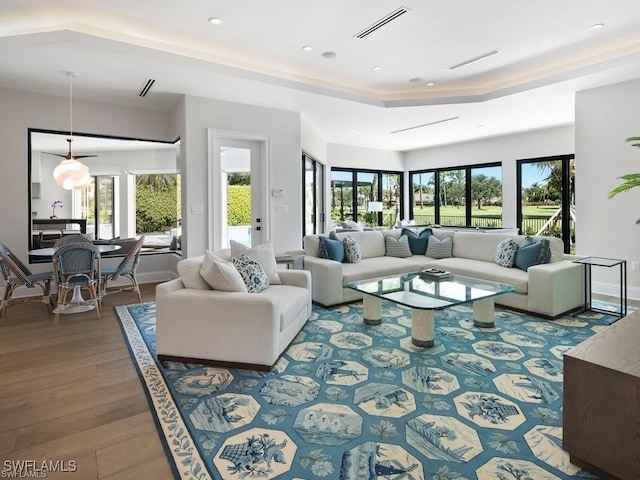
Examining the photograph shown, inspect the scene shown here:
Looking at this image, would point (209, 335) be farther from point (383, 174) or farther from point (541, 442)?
point (383, 174)

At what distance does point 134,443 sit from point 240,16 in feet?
11.5

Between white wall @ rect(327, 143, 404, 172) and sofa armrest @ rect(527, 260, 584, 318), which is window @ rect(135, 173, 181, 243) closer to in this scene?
white wall @ rect(327, 143, 404, 172)

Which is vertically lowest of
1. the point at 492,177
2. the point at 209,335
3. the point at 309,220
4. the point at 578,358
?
the point at 209,335

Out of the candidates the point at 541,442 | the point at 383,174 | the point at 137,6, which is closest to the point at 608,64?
the point at 541,442

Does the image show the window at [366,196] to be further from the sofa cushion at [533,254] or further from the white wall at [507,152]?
the sofa cushion at [533,254]

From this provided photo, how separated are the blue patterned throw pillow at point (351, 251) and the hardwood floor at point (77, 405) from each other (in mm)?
2814

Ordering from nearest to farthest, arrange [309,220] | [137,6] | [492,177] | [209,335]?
[209,335] → [137,6] → [309,220] → [492,177]

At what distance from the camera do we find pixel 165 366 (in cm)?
284

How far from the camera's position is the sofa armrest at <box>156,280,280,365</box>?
270cm

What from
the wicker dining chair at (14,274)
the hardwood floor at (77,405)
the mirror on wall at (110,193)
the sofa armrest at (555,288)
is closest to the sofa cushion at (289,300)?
the hardwood floor at (77,405)

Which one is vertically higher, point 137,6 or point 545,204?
point 137,6

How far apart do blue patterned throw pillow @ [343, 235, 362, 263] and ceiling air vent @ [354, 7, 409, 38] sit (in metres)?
2.47

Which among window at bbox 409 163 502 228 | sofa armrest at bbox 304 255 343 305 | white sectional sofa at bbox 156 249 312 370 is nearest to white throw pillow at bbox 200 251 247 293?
white sectional sofa at bbox 156 249 312 370

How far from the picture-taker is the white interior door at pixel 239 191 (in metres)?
5.42
